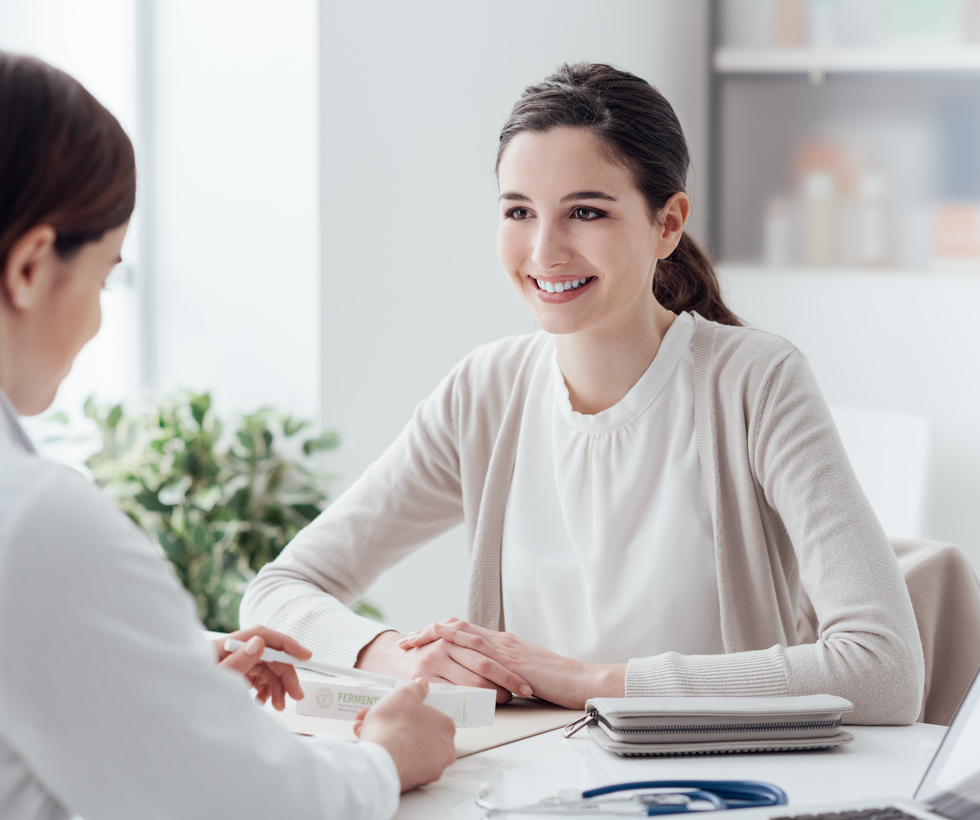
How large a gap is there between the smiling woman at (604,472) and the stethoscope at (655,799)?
310 mm

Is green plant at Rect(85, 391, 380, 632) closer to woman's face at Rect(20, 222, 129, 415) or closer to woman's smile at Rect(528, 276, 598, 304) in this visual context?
woman's smile at Rect(528, 276, 598, 304)

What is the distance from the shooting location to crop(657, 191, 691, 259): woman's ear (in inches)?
55.0

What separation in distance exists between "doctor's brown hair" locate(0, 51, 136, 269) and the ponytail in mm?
1010

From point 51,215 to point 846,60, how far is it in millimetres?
2813

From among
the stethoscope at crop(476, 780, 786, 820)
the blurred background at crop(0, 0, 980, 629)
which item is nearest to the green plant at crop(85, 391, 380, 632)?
the blurred background at crop(0, 0, 980, 629)

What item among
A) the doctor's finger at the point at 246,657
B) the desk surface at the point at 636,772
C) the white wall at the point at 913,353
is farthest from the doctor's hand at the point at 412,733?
the white wall at the point at 913,353

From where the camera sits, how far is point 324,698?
39.1 inches

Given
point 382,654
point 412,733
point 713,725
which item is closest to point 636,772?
point 713,725

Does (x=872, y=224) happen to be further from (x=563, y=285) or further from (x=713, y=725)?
(x=713, y=725)

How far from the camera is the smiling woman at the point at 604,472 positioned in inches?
47.8

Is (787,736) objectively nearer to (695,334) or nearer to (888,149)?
(695,334)

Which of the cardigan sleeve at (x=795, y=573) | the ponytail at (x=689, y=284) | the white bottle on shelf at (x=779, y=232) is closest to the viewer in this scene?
the cardigan sleeve at (x=795, y=573)

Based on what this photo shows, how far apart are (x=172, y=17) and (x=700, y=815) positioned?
2231 millimetres

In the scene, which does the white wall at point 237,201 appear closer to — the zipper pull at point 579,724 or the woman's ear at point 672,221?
the woman's ear at point 672,221
